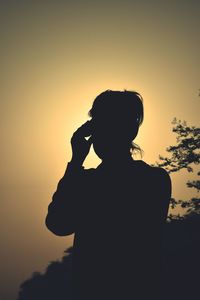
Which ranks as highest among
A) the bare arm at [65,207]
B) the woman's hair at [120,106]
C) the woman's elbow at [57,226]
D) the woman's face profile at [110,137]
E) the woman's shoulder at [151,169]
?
the woman's hair at [120,106]

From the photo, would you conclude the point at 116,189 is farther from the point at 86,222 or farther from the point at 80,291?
the point at 80,291

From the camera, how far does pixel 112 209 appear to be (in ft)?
7.54

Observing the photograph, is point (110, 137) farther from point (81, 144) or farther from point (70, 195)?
point (70, 195)

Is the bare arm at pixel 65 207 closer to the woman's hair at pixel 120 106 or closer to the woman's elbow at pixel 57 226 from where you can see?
the woman's elbow at pixel 57 226

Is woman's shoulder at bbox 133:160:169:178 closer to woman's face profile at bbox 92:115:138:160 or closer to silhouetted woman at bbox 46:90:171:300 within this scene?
silhouetted woman at bbox 46:90:171:300

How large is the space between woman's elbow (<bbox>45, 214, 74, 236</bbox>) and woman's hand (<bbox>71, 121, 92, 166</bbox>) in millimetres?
370

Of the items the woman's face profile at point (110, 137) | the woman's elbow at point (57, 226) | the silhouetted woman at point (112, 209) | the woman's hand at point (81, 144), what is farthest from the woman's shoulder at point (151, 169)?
the woman's elbow at point (57, 226)

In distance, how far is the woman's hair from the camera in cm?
240

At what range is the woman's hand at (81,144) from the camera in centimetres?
235

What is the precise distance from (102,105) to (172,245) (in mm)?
23778

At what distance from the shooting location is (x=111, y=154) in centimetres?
235

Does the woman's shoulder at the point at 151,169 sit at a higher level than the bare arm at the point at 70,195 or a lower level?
higher

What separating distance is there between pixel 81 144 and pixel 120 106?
1.14 ft

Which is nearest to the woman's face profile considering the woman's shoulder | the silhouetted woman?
the silhouetted woman
